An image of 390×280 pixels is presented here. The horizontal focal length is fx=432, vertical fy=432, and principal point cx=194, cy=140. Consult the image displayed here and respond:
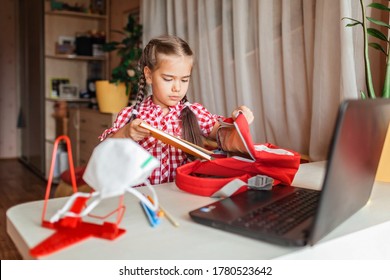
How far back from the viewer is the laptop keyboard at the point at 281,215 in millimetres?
776

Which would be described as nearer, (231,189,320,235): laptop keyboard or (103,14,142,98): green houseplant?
(231,189,320,235): laptop keyboard

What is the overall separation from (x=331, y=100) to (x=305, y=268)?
3.69ft

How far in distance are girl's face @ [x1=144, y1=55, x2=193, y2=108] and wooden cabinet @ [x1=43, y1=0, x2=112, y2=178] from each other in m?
2.78

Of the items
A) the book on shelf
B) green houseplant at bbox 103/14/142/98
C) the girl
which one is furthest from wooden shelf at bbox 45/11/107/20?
the book on shelf

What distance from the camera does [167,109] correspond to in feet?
5.19

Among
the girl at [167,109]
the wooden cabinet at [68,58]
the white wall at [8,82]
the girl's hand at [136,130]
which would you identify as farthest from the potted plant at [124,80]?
the white wall at [8,82]

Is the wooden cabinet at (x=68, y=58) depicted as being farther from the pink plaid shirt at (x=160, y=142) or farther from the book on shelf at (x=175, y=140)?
the book on shelf at (x=175, y=140)

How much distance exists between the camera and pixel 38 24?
14.2 ft

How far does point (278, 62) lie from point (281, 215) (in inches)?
52.5

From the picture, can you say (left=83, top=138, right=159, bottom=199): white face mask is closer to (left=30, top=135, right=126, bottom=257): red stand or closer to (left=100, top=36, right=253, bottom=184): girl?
(left=30, top=135, right=126, bottom=257): red stand

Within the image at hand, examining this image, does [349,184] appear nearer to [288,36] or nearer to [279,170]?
[279,170]

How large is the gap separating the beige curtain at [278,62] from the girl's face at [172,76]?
0.62 m

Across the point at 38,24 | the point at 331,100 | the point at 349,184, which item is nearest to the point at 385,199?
the point at 349,184

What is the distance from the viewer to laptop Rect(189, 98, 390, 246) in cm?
67
